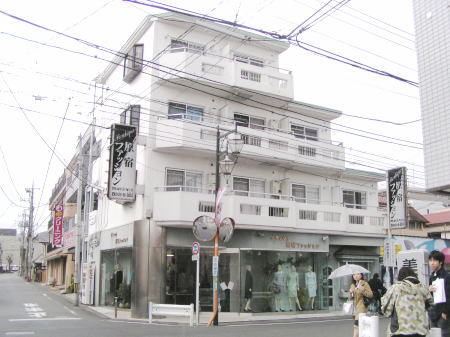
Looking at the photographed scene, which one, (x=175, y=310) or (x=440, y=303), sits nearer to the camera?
(x=440, y=303)

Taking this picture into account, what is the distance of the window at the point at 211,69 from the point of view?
2328 cm

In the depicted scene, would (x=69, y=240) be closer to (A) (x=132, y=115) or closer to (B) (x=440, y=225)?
(A) (x=132, y=115)

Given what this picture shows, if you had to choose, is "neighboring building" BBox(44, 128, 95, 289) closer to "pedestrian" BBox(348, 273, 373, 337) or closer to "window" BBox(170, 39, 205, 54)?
"window" BBox(170, 39, 205, 54)

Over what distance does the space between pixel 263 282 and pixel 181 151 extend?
23.9ft

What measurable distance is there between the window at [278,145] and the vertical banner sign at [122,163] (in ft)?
22.2

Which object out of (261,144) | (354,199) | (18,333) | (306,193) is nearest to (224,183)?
(261,144)

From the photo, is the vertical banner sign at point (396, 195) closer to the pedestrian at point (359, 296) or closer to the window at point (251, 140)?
the window at point (251, 140)

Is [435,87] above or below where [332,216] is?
above

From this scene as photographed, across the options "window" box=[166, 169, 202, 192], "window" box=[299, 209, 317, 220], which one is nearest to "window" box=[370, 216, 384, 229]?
"window" box=[299, 209, 317, 220]

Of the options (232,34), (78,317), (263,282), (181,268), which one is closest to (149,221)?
(181,268)

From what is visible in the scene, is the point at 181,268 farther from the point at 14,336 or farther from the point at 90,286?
the point at 14,336

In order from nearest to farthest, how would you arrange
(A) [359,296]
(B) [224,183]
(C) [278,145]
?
(A) [359,296], (B) [224,183], (C) [278,145]

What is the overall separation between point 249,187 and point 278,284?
4.95 meters

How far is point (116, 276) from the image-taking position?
23703 mm
